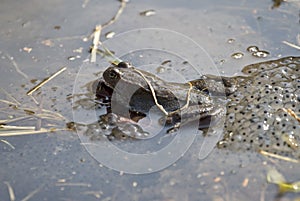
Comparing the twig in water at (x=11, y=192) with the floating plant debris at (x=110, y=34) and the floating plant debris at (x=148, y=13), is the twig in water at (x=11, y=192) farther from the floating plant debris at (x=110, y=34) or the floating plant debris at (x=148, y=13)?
the floating plant debris at (x=148, y=13)

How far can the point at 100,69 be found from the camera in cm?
357

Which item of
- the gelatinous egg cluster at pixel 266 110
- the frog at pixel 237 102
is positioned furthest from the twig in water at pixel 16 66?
the gelatinous egg cluster at pixel 266 110

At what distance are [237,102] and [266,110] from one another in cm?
21

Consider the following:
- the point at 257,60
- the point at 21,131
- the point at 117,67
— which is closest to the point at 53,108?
the point at 21,131

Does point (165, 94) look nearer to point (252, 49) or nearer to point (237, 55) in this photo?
point (237, 55)

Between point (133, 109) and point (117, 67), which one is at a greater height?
point (117, 67)

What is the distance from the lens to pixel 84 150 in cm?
306

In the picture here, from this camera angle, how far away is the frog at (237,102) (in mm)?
3035

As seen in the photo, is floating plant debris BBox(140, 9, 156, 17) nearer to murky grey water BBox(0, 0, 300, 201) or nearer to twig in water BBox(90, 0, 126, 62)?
murky grey water BBox(0, 0, 300, 201)

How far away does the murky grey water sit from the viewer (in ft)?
9.26

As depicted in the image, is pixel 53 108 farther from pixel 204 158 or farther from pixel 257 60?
pixel 257 60

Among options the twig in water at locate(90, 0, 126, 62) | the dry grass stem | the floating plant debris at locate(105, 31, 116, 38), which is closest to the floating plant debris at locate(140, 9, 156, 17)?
the twig in water at locate(90, 0, 126, 62)

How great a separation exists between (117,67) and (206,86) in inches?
25.3

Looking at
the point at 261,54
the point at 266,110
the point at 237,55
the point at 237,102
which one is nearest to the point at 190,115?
the point at 237,102
